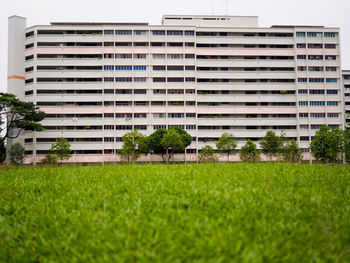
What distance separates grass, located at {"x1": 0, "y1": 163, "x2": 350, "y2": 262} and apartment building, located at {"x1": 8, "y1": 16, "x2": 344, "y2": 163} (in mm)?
53283

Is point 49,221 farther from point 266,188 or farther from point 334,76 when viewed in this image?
point 334,76

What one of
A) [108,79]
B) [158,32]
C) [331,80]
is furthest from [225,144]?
[331,80]

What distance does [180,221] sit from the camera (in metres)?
5.43

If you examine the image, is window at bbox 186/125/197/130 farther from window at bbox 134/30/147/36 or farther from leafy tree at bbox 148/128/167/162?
window at bbox 134/30/147/36

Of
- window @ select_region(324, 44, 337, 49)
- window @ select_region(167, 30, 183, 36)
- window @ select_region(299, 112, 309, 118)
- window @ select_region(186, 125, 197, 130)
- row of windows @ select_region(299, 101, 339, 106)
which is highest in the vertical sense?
window @ select_region(167, 30, 183, 36)

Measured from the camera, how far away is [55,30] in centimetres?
6388

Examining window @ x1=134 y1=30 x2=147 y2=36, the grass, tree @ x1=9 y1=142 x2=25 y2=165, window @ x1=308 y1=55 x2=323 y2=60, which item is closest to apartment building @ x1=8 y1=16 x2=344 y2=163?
window @ x1=134 y1=30 x2=147 y2=36

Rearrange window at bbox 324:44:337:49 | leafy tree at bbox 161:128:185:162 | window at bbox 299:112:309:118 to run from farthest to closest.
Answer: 1. window at bbox 324:44:337:49
2. window at bbox 299:112:309:118
3. leafy tree at bbox 161:128:185:162

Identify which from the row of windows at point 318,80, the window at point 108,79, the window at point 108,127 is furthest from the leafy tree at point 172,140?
the row of windows at point 318,80

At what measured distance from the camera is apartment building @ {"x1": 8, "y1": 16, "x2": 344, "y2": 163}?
61.7m

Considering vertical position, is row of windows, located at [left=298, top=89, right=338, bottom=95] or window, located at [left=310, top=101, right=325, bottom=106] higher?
row of windows, located at [left=298, top=89, right=338, bottom=95]

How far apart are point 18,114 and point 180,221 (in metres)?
60.0

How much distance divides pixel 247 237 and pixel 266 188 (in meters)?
2.81

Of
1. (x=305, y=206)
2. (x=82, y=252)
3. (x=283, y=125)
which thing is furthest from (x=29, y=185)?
(x=283, y=125)
